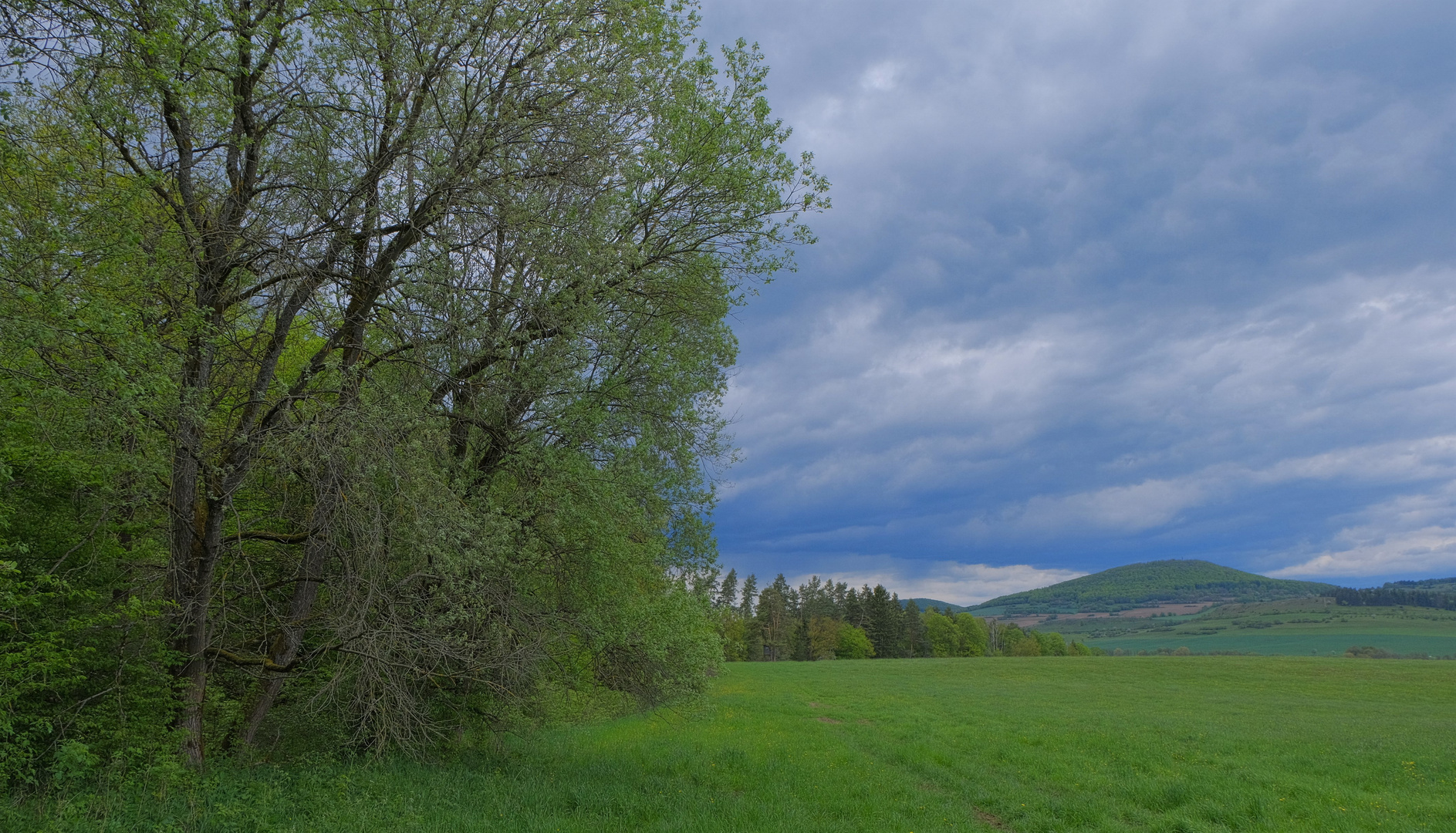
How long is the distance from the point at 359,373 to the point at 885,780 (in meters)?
12.7

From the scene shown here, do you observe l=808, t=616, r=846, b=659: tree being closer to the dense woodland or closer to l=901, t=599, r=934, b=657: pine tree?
l=901, t=599, r=934, b=657: pine tree

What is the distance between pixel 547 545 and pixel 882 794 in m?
7.84

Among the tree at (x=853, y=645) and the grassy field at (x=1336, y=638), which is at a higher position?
the tree at (x=853, y=645)

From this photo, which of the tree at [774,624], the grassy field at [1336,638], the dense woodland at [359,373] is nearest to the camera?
the dense woodland at [359,373]

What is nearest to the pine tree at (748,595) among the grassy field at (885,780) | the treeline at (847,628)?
the treeline at (847,628)

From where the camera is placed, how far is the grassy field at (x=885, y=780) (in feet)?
30.3

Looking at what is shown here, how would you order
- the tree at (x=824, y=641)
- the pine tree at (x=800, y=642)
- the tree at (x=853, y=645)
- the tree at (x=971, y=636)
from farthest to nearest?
the tree at (x=971, y=636)
the tree at (x=824, y=641)
the pine tree at (x=800, y=642)
the tree at (x=853, y=645)

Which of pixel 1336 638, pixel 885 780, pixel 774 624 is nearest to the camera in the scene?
pixel 885 780

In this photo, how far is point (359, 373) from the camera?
402 inches

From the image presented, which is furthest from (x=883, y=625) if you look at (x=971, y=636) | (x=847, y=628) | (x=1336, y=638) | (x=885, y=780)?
(x=1336, y=638)

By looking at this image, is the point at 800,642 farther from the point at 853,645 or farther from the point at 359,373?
the point at 359,373

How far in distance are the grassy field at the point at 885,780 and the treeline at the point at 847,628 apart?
212 feet

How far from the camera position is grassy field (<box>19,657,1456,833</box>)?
30.3 ft

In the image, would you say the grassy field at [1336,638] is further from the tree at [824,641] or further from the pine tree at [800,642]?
the pine tree at [800,642]
